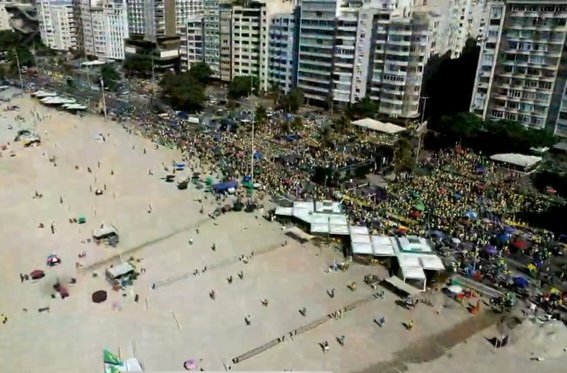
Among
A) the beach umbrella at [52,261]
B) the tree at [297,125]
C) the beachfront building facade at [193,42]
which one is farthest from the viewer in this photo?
the beachfront building facade at [193,42]

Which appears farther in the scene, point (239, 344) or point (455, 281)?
point (455, 281)

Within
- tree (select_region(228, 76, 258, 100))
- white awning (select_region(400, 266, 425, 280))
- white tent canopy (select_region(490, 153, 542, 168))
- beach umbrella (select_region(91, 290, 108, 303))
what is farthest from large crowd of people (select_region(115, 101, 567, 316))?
beach umbrella (select_region(91, 290, 108, 303))

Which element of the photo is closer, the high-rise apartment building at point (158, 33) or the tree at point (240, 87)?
the tree at point (240, 87)

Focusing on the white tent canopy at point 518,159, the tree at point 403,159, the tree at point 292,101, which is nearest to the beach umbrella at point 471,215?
the tree at point 403,159

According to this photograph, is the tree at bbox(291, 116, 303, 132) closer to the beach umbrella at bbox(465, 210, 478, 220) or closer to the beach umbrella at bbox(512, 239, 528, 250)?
the beach umbrella at bbox(465, 210, 478, 220)

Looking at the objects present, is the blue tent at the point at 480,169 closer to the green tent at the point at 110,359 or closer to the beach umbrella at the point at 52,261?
the beach umbrella at the point at 52,261

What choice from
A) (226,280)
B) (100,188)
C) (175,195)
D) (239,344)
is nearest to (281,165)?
(175,195)

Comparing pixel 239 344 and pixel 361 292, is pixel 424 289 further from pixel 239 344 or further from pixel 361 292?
pixel 239 344

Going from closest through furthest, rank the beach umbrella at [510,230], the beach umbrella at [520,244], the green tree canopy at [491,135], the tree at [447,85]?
the beach umbrella at [520,244] → the beach umbrella at [510,230] → the green tree canopy at [491,135] → the tree at [447,85]
